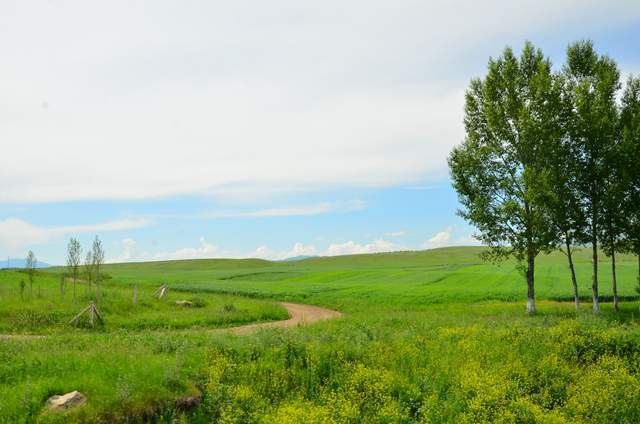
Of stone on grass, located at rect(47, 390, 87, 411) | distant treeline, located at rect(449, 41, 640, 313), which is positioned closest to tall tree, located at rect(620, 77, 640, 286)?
distant treeline, located at rect(449, 41, 640, 313)

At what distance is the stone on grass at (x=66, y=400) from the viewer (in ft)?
37.9

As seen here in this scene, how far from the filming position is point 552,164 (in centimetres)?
3400

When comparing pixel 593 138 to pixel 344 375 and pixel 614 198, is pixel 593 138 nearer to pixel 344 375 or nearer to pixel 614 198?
pixel 614 198

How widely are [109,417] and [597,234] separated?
111 feet

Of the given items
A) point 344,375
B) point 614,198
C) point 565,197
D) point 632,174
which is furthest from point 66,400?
point 632,174

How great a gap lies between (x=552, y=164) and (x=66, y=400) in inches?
1283

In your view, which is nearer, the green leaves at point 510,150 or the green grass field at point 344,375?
the green grass field at point 344,375

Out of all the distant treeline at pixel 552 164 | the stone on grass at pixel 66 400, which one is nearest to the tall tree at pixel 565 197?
the distant treeline at pixel 552 164

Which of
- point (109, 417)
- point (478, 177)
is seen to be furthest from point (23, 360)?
point (478, 177)

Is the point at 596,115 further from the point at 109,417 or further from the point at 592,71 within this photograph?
the point at 109,417

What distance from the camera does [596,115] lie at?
32.9 meters

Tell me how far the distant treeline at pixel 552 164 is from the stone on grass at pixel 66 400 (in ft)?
91.2

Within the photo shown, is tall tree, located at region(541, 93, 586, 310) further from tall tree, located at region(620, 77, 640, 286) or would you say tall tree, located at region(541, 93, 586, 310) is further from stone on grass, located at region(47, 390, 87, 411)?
stone on grass, located at region(47, 390, 87, 411)

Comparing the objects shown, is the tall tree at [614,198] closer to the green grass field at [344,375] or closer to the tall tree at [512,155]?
the tall tree at [512,155]
